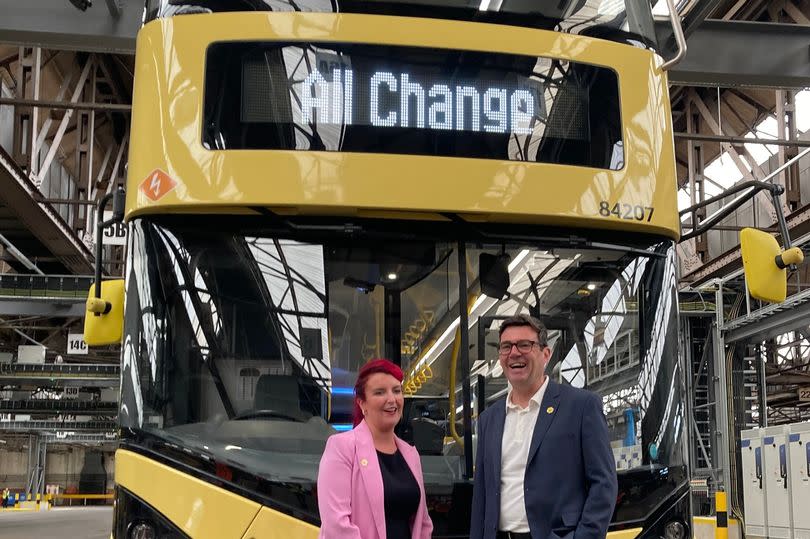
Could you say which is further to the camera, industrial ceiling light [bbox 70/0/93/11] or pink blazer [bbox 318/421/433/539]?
industrial ceiling light [bbox 70/0/93/11]

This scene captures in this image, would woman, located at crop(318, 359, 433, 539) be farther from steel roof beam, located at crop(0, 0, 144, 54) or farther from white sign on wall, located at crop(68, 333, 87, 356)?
white sign on wall, located at crop(68, 333, 87, 356)

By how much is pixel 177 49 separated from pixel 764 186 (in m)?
2.91

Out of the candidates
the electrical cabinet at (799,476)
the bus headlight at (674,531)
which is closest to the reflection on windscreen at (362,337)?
the bus headlight at (674,531)

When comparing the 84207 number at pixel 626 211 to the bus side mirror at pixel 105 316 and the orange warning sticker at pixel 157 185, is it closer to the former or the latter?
the orange warning sticker at pixel 157 185

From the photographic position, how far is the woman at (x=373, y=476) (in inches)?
141

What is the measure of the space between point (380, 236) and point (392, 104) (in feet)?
2.04

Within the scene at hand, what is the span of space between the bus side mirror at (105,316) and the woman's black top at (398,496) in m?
1.94

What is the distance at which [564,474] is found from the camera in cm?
354

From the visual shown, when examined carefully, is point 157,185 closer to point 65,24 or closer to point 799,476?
point 65,24

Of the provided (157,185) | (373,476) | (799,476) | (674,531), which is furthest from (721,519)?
(373,476)

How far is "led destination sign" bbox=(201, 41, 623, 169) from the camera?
477 cm

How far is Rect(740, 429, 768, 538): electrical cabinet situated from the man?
13.4 m

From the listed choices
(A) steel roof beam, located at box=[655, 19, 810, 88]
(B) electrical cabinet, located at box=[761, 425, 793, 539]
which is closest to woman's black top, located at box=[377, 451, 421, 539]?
(A) steel roof beam, located at box=[655, 19, 810, 88]

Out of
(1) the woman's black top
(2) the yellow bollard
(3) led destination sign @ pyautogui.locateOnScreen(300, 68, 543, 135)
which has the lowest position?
(2) the yellow bollard
